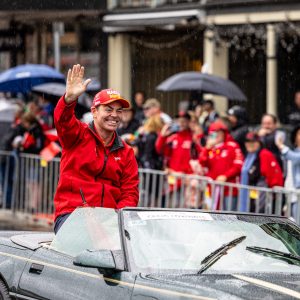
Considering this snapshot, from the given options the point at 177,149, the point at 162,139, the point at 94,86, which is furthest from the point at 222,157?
the point at 94,86

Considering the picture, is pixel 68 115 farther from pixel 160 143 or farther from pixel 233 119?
pixel 233 119

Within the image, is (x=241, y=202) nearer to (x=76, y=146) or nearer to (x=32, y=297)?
(x=76, y=146)

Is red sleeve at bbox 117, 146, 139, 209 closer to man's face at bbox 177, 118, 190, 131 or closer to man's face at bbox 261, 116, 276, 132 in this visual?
man's face at bbox 261, 116, 276, 132

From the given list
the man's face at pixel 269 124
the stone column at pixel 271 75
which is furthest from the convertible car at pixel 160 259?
the stone column at pixel 271 75

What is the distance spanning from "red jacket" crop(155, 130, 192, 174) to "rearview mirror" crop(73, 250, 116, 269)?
30.3 feet

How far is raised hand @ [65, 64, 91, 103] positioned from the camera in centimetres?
→ 877

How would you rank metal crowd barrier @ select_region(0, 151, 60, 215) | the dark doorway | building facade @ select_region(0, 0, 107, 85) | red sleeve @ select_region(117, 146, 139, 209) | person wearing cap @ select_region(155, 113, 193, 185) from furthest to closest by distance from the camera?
building facade @ select_region(0, 0, 107, 85) → the dark doorway → metal crowd barrier @ select_region(0, 151, 60, 215) → person wearing cap @ select_region(155, 113, 193, 185) → red sleeve @ select_region(117, 146, 139, 209)

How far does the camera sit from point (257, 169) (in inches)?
571

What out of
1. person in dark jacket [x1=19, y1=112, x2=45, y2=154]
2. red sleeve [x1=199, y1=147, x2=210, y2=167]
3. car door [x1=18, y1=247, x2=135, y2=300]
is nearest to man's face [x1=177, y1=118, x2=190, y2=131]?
red sleeve [x1=199, y1=147, x2=210, y2=167]

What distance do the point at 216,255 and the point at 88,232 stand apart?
3.19 ft

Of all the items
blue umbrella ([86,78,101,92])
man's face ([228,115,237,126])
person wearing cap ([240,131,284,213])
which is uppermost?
blue umbrella ([86,78,101,92])

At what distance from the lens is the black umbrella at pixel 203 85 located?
18.2 m

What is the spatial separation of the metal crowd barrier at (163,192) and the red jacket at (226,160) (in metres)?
0.27

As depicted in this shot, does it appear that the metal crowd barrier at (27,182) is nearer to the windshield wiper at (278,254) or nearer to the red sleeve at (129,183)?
the red sleeve at (129,183)
